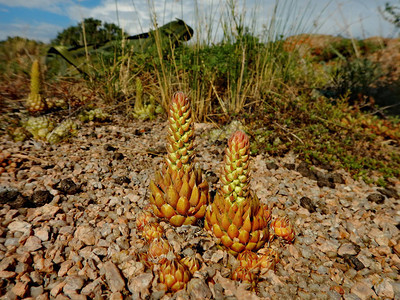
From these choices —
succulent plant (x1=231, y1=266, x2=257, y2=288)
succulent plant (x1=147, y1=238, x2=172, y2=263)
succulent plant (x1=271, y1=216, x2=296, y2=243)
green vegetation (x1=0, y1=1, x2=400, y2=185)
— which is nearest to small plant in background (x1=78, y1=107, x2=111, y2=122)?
green vegetation (x1=0, y1=1, x2=400, y2=185)

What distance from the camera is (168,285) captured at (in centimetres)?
176

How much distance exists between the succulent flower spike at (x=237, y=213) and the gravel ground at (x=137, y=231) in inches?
8.2

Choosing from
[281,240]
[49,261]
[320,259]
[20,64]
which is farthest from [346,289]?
[20,64]

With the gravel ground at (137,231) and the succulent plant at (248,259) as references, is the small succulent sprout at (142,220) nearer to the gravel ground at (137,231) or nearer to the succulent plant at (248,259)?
the gravel ground at (137,231)

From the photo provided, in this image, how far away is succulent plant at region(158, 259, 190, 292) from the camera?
5.72 feet

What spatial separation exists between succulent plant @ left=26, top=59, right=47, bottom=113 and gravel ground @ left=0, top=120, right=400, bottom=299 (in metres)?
1.02

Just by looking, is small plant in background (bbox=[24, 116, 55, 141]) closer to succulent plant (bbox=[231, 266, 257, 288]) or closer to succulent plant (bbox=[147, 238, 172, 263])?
succulent plant (bbox=[147, 238, 172, 263])

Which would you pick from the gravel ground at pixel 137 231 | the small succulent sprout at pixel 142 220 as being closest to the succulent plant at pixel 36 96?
the gravel ground at pixel 137 231

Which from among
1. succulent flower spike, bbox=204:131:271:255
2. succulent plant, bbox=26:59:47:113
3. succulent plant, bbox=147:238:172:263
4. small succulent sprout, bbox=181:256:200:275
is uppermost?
succulent plant, bbox=26:59:47:113

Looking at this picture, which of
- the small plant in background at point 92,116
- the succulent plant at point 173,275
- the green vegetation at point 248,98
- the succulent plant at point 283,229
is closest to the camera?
the succulent plant at point 173,275

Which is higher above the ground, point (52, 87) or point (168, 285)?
point (52, 87)

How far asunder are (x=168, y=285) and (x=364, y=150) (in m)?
3.53

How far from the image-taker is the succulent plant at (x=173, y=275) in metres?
1.74

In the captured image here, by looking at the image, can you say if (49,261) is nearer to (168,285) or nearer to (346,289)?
(168,285)
